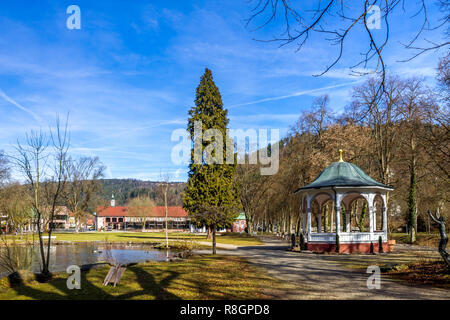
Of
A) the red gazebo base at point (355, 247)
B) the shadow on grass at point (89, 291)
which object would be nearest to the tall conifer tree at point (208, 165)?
the red gazebo base at point (355, 247)

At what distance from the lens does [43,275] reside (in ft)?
39.1

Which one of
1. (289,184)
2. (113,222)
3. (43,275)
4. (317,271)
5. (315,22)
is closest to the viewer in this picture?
(315,22)

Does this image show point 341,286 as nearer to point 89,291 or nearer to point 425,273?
point 425,273

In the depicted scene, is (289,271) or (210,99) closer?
(289,271)

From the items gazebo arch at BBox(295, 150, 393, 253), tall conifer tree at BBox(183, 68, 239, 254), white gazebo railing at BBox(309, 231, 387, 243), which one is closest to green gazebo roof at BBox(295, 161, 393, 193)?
gazebo arch at BBox(295, 150, 393, 253)

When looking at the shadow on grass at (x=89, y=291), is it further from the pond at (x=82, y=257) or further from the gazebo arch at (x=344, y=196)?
the gazebo arch at (x=344, y=196)

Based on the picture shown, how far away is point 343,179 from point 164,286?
1564 centimetres

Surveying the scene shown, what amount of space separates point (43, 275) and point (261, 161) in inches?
1537

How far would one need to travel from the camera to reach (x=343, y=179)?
22812 mm

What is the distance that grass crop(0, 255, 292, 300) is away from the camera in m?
8.96

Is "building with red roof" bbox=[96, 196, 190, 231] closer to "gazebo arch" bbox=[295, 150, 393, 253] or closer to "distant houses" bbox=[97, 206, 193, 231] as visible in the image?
"distant houses" bbox=[97, 206, 193, 231]

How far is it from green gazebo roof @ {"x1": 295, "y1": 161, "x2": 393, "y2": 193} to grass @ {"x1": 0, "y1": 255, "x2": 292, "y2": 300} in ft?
33.8
